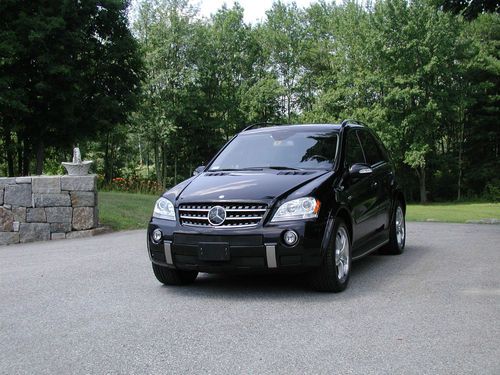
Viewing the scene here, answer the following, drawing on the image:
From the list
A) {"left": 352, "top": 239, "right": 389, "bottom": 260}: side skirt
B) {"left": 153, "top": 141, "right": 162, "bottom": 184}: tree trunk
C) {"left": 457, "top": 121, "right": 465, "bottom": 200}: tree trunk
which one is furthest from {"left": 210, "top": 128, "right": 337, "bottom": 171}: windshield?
{"left": 153, "top": 141, "right": 162, "bottom": 184}: tree trunk

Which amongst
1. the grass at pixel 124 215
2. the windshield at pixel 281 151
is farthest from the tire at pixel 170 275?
the grass at pixel 124 215

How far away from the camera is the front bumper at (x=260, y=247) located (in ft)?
18.8

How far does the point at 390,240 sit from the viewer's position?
28.4 ft

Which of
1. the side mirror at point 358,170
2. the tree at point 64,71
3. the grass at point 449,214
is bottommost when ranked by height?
the grass at point 449,214

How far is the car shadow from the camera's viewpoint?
240 inches

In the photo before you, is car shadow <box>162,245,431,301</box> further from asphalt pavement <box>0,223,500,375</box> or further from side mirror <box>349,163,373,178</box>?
side mirror <box>349,163,373,178</box>

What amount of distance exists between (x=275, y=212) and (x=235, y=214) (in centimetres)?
39

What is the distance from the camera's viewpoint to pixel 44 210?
1221cm

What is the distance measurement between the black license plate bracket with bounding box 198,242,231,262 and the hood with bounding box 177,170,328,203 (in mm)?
463

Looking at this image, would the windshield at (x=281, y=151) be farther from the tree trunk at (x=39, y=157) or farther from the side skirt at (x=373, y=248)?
the tree trunk at (x=39, y=157)

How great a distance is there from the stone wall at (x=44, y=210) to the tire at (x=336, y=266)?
707 cm

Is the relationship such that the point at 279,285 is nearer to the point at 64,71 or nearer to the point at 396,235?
the point at 396,235

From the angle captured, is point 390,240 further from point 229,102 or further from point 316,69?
point 316,69

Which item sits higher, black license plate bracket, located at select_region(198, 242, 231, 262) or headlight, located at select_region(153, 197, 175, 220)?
headlight, located at select_region(153, 197, 175, 220)
